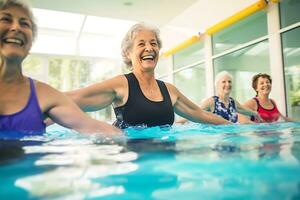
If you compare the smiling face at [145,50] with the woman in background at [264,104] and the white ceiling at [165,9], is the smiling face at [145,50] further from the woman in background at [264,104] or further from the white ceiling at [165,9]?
the white ceiling at [165,9]

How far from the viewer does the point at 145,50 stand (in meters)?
2.10

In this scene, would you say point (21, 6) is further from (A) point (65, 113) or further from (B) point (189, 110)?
(B) point (189, 110)

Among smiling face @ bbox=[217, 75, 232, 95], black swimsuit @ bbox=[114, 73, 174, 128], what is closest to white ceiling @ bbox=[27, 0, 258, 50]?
smiling face @ bbox=[217, 75, 232, 95]

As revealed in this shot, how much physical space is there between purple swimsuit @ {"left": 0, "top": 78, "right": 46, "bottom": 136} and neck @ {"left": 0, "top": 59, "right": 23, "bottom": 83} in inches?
4.2

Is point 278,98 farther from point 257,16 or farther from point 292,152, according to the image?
point 292,152

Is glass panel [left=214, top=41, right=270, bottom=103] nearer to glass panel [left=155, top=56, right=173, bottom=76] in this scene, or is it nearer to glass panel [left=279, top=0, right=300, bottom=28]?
glass panel [left=279, top=0, right=300, bottom=28]

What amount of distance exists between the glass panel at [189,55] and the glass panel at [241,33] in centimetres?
57

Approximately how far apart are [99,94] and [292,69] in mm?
3525

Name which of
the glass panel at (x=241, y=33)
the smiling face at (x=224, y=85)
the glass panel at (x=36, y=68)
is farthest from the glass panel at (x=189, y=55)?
the glass panel at (x=36, y=68)

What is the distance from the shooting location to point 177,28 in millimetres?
7461

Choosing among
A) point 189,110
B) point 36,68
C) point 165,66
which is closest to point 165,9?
point 165,66

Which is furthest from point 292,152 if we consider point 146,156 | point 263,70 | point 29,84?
point 263,70

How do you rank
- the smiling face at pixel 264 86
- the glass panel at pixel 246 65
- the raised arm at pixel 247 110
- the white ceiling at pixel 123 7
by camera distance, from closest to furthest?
the raised arm at pixel 247 110
the smiling face at pixel 264 86
the glass panel at pixel 246 65
the white ceiling at pixel 123 7

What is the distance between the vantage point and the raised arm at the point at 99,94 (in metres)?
1.78
